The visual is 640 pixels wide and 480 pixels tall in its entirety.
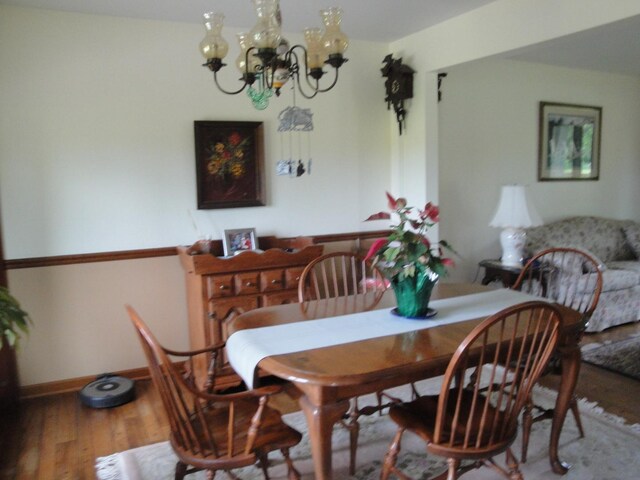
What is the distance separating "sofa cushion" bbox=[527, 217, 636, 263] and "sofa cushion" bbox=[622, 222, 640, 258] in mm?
34

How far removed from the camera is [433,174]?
3770mm

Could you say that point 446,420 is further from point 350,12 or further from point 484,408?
point 350,12

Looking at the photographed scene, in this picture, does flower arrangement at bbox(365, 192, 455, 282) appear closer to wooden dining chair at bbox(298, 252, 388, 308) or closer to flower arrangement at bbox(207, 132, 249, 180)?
wooden dining chair at bbox(298, 252, 388, 308)

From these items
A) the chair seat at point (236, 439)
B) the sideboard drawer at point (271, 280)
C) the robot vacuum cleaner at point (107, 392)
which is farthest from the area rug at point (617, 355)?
the robot vacuum cleaner at point (107, 392)

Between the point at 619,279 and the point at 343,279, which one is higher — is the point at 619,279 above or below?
below

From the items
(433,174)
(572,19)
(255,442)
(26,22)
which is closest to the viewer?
(255,442)

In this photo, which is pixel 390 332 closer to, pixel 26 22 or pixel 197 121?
pixel 197 121

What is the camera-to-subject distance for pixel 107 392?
10.1ft

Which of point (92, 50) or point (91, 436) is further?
point (92, 50)

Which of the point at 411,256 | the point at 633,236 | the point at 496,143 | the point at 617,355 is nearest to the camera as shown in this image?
the point at 411,256

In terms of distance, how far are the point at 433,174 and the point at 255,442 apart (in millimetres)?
2578

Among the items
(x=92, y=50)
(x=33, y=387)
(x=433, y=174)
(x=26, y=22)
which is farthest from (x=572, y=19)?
(x=33, y=387)

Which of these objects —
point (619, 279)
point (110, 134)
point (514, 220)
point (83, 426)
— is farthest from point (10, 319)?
point (619, 279)

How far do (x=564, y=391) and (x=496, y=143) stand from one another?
289 centimetres
